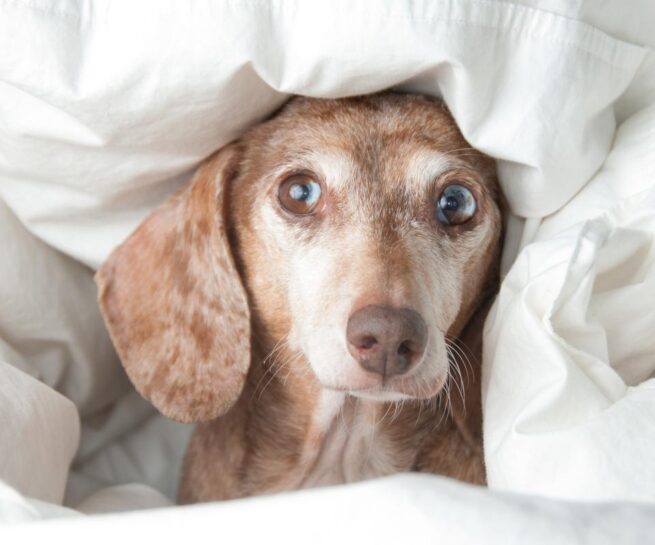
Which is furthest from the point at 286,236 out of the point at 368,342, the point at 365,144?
the point at 368,342

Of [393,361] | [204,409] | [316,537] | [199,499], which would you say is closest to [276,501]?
[316,537]

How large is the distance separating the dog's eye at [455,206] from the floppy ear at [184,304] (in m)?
0.36

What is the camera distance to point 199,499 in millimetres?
1728

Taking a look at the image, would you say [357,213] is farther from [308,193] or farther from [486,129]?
[486,129]

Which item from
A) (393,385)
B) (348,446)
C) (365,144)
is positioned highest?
(365,144)

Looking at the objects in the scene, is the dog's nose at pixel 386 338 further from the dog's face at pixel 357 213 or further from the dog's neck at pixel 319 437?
the dog's neck at pixel 319 437

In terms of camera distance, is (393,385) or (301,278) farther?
(301,278)

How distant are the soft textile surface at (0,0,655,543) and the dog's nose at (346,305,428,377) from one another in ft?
0.54

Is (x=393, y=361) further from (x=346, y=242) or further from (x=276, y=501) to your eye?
(x=276, y=501)

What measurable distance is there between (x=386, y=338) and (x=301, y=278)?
27 centimetres

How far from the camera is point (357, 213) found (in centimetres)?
150

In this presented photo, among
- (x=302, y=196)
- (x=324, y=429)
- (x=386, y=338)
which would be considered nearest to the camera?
(x=386, y=338)

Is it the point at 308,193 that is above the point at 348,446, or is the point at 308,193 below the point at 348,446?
above

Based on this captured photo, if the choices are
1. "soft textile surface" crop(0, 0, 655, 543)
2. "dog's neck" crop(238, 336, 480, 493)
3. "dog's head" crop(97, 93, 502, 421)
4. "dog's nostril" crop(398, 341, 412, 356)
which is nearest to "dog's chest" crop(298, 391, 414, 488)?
"dog's neck" crop(238, 336, 480, 493)
